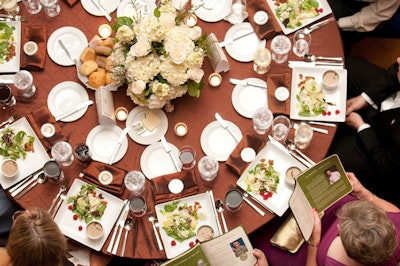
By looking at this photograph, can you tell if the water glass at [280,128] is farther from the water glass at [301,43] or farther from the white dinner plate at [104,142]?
the white dinner plate at [104,142]

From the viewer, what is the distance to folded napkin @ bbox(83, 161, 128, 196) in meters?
3.01

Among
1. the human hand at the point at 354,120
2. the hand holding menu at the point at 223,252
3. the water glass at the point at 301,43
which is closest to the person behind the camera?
the hand holding menu at the point at 223,252

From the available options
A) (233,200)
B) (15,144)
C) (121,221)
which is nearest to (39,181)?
(15,144)

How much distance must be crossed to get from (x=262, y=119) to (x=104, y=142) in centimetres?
98

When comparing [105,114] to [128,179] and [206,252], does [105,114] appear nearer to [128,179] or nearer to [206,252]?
[128,179]

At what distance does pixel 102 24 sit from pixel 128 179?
107 centimetres

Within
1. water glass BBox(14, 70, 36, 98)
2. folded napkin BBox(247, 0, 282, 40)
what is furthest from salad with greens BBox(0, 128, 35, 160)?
folded napkin BBox(247, 0, 282, 40)

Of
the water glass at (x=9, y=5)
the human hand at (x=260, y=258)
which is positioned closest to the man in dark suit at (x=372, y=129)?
the human hand at (x=260, y=258)

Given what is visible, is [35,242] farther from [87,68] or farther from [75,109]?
[87,68]

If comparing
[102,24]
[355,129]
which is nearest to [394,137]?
A: [355,129]

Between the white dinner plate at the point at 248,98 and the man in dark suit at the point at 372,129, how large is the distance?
740mm

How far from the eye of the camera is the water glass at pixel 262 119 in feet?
10.3

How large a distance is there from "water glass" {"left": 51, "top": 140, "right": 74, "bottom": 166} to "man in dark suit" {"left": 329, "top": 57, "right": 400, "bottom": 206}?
183 centimetres

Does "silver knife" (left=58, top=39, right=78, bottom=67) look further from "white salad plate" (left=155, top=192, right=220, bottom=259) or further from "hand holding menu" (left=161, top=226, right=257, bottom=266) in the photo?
"hand holding menu" (left=161, top=226, right=257, bottom=266)
